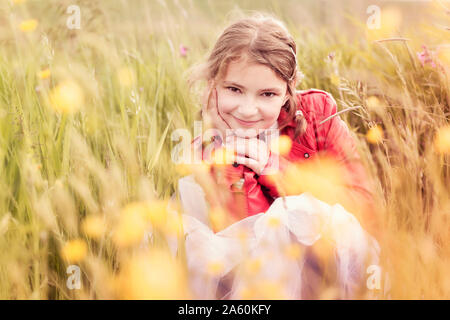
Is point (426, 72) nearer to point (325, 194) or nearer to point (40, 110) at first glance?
point (325, 194)

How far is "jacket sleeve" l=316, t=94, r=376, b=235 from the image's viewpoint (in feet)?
3.68

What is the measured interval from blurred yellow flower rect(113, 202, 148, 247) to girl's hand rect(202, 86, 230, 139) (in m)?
0.41

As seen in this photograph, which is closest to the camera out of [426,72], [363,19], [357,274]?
[357,274]

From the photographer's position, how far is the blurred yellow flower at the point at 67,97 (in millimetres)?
1267

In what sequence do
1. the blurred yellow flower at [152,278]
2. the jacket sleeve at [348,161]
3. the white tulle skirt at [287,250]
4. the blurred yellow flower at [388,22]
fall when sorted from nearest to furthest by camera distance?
the blurred yellow flower at [152,278], the white tulle skirt at [287,250], the jacket sleeve at [348,161], the blurred yellow flower at [388,22]

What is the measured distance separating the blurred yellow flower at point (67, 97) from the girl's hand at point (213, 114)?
0.39m

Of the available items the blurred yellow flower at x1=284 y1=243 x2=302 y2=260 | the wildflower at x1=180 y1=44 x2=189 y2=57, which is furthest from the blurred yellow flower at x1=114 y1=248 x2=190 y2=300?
the wildflower at x1=180 y1=44 x2=189 y2=57

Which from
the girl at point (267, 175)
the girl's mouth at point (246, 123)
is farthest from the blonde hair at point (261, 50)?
the girl's mouth at point (246, 123)

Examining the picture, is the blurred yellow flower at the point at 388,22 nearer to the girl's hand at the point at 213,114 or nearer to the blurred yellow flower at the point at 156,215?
the girl's hand at the point at 213,114

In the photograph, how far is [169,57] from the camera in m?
1.79

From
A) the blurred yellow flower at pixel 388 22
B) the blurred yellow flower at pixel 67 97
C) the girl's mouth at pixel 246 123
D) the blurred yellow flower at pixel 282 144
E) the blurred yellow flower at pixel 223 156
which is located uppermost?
the blurred yellow flower at pixel 388 22

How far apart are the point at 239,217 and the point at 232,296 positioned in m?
0.25
